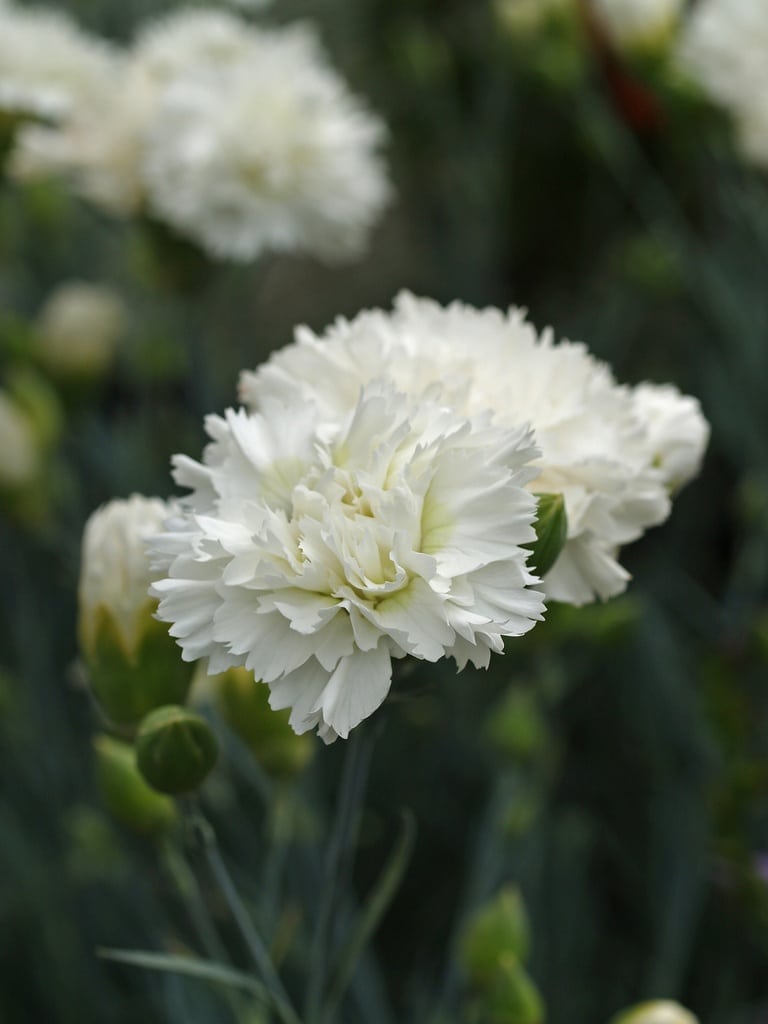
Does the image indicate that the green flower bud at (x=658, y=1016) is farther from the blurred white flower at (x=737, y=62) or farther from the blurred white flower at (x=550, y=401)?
the blurred white flower at (x=737, y=62)

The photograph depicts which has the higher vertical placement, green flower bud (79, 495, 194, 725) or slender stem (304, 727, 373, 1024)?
green flower bud (79, 495, 194, 725)

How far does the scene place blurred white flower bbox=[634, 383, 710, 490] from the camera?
39 cm

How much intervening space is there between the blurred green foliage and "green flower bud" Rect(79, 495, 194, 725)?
6 cm

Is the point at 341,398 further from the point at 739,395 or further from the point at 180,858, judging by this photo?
the point at 739,395

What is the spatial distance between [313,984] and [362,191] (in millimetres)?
507

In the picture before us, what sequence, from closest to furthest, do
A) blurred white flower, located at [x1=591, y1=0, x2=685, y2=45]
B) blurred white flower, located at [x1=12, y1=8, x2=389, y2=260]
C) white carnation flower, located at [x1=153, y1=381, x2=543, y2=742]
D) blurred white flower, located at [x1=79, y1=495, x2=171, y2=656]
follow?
white carnation flower, located at [x1=153, y1=381, x2=543, y2=742], blurred white flower, located at [x1=79, y1=495, x2=171, y2=656], blurred white flower, located at [x1=12, y1=8, x2=389, y2=260], blurred white flower, located at [x1=591, y1=0, x2=685, y2=45]

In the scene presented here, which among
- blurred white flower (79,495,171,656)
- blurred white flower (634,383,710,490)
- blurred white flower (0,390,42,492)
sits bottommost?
blurred white flower (634,383,710,490)

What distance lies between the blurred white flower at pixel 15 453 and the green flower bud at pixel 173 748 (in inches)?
15.6

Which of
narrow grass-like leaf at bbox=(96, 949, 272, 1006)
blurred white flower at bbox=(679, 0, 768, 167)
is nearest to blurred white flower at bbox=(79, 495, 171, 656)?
narrow grass-like leaf at bbox=(96, 949, 272, 1006)

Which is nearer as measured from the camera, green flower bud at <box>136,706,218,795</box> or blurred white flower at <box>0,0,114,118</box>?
green flower bud at <box>136,706,218,795</box>

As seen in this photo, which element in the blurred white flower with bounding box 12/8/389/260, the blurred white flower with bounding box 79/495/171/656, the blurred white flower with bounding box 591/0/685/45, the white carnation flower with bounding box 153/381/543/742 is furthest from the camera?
the blurred white flower with bounding box 591/0/685/45

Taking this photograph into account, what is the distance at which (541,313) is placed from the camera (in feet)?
4.66

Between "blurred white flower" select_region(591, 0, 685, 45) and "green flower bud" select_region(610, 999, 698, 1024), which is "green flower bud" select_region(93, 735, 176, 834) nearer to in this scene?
"green flower bud" select_region(610, 999, 698, 1024)

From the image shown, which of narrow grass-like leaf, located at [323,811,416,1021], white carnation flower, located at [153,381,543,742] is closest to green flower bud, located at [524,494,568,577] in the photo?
white carnation flower, located at [153,381,543,742]
